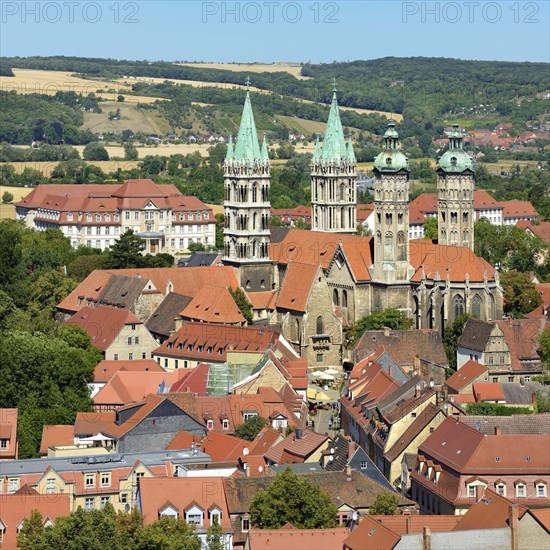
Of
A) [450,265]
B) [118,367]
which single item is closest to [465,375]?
[450,265]

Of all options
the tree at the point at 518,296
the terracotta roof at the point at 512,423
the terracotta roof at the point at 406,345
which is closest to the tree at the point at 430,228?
the tree at the point at 518,296

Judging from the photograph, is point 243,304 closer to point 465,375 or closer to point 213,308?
point 213,308

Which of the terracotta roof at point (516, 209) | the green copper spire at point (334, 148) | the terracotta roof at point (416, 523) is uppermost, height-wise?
the green copper spire at point (334, 148)

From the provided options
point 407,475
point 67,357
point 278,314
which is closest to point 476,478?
point 407,475

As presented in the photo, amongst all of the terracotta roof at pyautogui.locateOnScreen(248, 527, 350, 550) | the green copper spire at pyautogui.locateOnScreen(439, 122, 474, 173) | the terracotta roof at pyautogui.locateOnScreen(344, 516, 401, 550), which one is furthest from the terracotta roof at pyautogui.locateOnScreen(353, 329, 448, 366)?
the terracotta roof at pyautogui.locateOnScreen(344, 516, 401, 550)

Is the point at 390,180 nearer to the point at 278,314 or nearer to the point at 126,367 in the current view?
the point at 278,314

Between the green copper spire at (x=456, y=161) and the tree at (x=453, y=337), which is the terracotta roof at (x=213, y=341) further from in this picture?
the green copper spire at (x=456, y=161)
